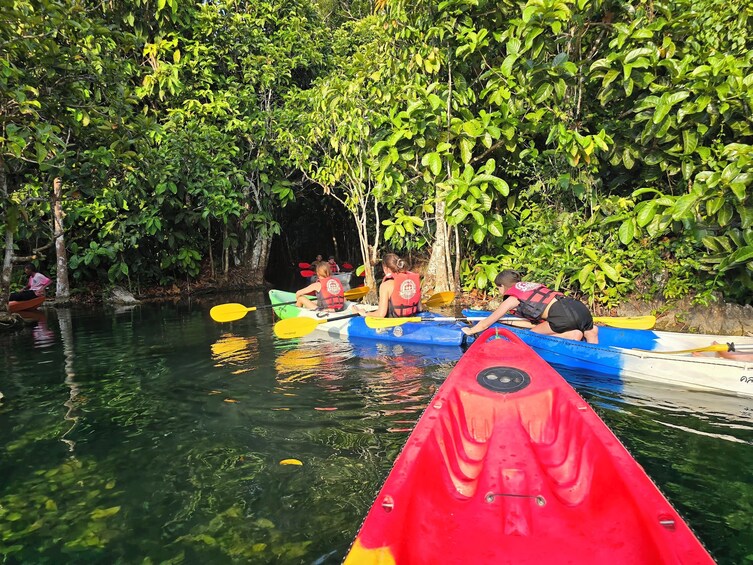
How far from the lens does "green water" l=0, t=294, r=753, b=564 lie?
2.57 metres

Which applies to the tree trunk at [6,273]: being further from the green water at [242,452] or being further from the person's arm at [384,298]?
the person's arm at [384,298]

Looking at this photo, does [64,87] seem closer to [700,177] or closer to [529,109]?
[529,109]

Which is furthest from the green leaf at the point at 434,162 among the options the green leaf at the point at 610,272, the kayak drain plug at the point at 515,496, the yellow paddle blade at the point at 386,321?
the kayak drain plug at the point at 515,496

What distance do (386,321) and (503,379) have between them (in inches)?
142

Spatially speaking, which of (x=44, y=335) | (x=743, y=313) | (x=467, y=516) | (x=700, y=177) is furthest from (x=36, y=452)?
(x=743, y=313)

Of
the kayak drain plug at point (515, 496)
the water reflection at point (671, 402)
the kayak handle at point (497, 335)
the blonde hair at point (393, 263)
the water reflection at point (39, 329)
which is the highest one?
the blonde hair at point (393, 263)

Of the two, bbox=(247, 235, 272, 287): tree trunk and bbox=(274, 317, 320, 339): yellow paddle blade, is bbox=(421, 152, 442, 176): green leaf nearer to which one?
bbox=(274, 317, 320, 339): yellow paddle blade

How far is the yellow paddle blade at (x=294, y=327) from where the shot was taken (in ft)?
23.5

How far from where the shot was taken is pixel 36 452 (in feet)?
12.2

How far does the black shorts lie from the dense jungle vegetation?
1.58 metres

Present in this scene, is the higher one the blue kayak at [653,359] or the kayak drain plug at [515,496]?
the blue kayak at [653,359]

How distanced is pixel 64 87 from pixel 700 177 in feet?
24.9

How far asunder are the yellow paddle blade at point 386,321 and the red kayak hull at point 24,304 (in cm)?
836

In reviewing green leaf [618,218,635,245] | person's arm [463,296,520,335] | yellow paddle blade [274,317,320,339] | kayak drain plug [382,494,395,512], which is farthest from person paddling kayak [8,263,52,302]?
kayak drain plug [382,494,395,512]
